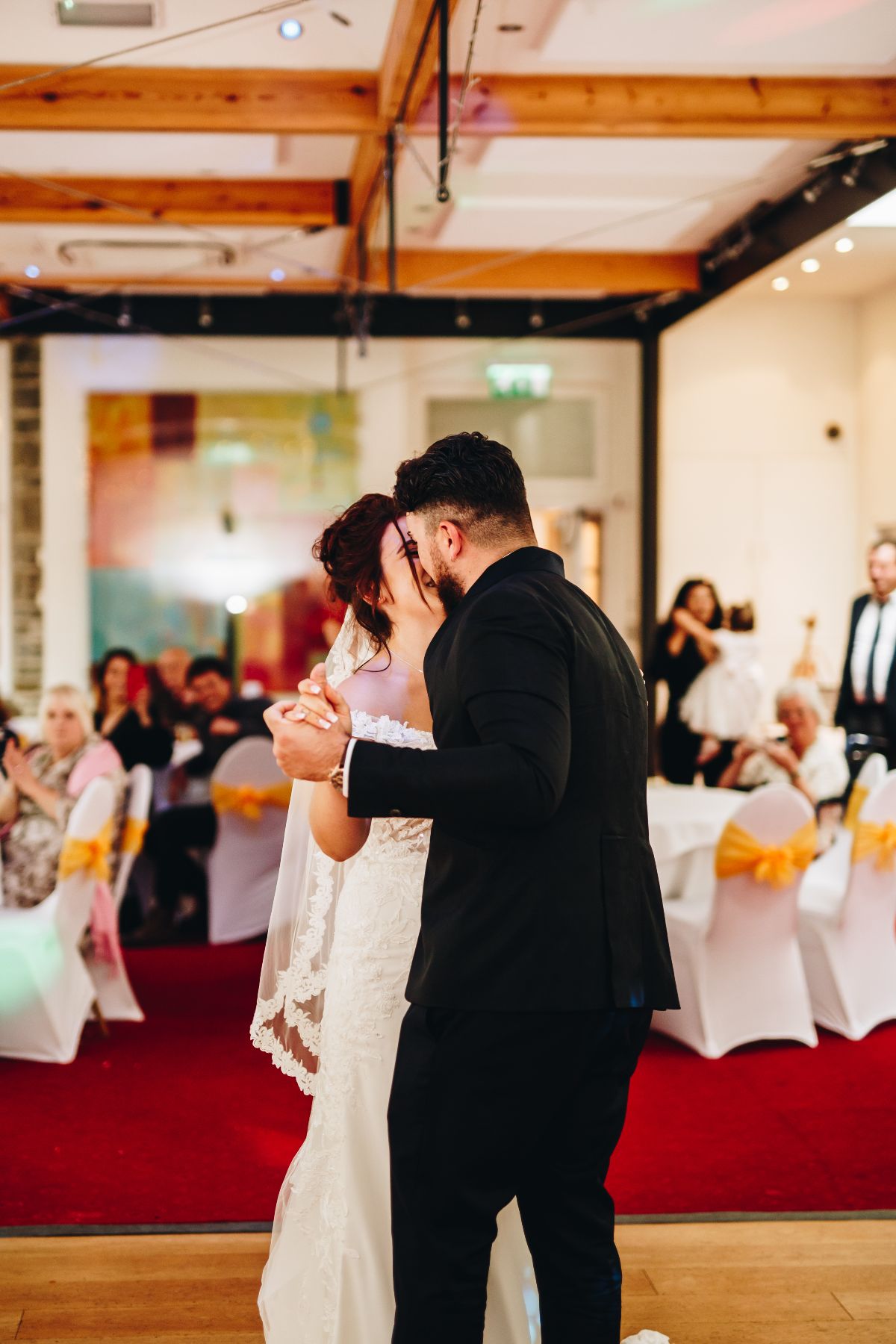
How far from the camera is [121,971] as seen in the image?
15.2 feet

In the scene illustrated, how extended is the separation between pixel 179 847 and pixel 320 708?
4.60m

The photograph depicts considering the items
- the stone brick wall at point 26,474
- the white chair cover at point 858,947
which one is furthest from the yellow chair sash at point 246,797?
the stone brick wall at point 26,474

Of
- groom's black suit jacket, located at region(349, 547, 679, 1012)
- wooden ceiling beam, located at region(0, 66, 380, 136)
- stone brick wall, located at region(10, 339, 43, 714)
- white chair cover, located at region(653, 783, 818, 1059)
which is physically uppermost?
wooden ceiling beam, located at region(0, 66, 380, 136)

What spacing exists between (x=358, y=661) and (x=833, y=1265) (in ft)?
5.47

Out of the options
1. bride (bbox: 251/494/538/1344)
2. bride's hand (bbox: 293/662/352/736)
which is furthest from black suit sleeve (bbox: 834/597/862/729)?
bride's hand (bbox: 293/662/352/736)

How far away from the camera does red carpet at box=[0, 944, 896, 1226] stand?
3.12m

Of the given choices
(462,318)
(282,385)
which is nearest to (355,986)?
(282,385)

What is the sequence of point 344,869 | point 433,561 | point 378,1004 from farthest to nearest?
point 344,869, point 378,1004, point 433,561

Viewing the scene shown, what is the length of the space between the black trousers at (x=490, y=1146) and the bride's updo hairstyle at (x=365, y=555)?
0.85m

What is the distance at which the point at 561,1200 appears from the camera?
5.83ft

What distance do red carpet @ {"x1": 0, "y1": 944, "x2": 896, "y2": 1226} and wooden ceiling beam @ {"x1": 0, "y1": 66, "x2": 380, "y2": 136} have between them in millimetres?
3619

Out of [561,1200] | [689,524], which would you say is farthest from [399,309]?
[561,1200]

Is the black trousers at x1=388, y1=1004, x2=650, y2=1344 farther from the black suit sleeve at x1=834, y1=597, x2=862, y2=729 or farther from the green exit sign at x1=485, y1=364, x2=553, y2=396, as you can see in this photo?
the green exit sign at x1=485, y1=364, x2=553, y2=396

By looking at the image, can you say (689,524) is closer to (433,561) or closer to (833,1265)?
(833,1265)
